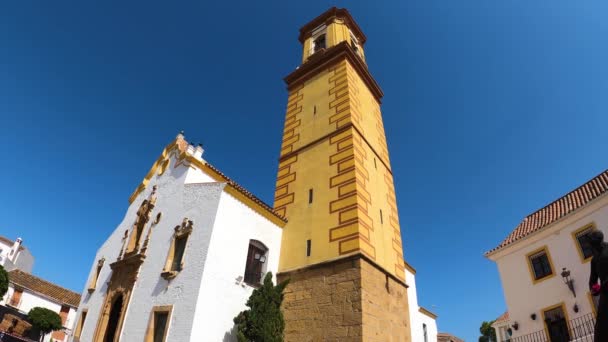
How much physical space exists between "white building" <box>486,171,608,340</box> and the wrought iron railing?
0.03 meters

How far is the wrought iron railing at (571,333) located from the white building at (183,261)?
1136 cm

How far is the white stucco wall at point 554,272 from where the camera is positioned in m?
12.9

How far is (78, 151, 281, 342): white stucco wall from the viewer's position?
937 centimetres

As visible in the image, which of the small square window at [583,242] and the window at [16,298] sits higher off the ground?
the small square window at [583,242]

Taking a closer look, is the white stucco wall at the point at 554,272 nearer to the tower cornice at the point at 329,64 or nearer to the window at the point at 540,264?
the window at the point at 540,264

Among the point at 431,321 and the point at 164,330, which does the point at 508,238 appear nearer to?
the point at 431,321

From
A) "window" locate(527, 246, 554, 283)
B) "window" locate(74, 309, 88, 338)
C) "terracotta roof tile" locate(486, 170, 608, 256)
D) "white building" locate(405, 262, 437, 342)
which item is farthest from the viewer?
"white building" locate(405, 262, 437, 342)

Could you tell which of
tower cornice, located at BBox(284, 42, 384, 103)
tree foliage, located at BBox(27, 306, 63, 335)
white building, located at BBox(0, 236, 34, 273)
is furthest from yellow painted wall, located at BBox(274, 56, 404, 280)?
white building, located at BBox(0, 236, 34, 273)

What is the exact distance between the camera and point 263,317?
939 centimetres

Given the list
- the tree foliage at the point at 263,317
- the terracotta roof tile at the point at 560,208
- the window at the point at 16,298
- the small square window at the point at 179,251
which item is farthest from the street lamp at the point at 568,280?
the window at the point at 16,298

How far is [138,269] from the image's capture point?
479 inches

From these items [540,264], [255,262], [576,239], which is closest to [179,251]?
[255,262]

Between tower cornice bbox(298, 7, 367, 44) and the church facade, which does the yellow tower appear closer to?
the church facade

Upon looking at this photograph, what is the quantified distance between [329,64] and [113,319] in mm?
14081
